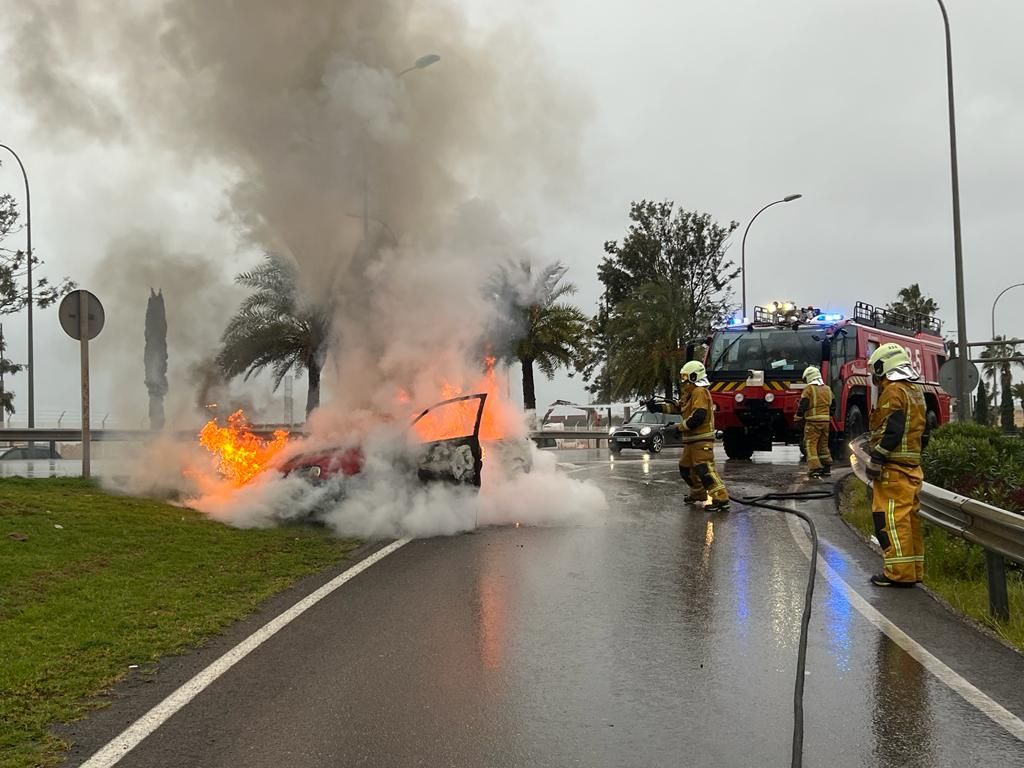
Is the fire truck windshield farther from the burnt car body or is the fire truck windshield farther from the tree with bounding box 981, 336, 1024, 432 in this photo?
the tree with bounding box 981, 336, 1024, 432

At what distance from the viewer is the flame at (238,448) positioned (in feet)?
37.9

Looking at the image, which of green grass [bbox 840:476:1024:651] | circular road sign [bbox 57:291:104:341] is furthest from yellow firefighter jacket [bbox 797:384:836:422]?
circular road sign [bbox 57:291:104:341]

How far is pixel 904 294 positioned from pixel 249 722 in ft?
232

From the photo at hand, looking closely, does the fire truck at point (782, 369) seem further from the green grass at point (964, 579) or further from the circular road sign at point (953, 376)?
the green grass at point (964, 579)

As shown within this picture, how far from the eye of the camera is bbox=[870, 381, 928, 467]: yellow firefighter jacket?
6.80 m

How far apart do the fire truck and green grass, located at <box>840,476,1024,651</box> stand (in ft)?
22.3

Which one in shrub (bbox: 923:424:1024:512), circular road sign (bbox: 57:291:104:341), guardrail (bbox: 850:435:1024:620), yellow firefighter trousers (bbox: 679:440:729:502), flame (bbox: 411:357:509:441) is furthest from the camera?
circular road sign (bbox: 57:291:104:341)

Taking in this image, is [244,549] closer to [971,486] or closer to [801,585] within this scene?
[801,585]

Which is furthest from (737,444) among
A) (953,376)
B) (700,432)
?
(700,432)

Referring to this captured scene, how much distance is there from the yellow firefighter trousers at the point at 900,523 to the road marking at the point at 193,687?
→ 13.9 feet

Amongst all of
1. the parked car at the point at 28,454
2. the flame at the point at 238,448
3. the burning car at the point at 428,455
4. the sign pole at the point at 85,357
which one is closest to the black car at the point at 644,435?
the flame at the point at 238,448

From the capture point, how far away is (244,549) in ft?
27.0

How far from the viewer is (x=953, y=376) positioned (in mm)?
20312

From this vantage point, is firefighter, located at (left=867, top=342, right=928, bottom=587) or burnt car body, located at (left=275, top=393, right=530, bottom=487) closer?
firefighter, located at (left=867, top=342, right=928, bottom=587)
